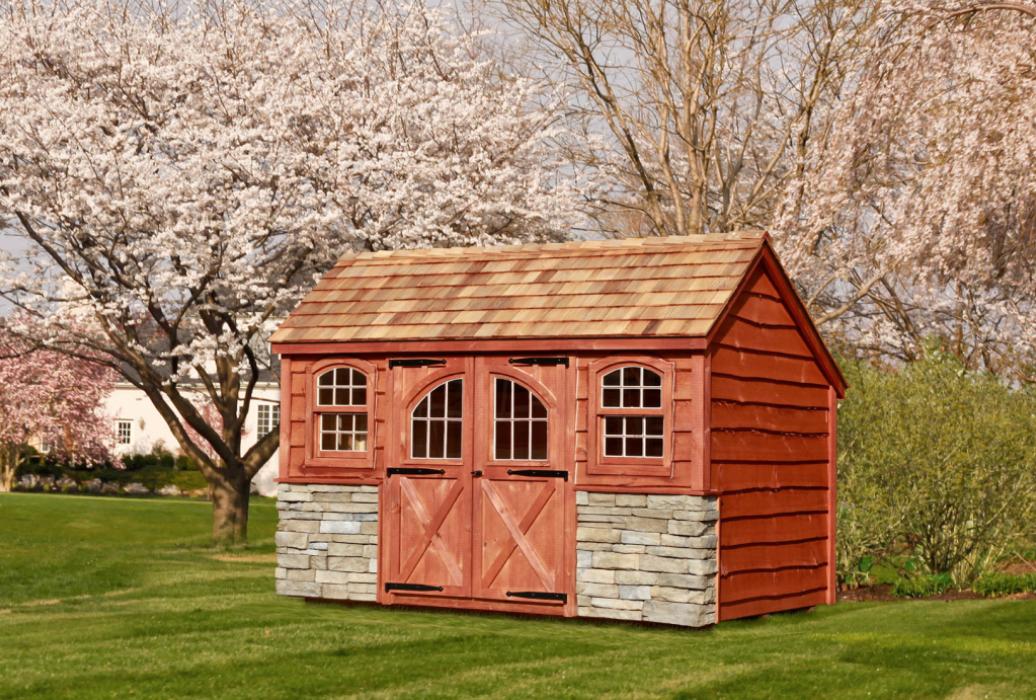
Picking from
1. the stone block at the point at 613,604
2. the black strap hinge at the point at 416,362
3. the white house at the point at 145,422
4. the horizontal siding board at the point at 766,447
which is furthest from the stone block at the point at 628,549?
the white house at the point at 145,422

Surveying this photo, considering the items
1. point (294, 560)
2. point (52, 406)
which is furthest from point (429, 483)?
point (52, 406)

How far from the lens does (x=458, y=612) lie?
14.1m

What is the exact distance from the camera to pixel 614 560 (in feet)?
43.0

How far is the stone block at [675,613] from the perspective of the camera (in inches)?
498

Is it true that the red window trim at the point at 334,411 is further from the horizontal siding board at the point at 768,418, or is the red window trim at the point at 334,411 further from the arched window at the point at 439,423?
the horizontal siding board at the point at 768,418

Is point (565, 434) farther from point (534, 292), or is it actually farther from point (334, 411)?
point (334, 411)

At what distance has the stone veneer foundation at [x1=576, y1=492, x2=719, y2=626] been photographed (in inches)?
499

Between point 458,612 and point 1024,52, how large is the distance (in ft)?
28.8

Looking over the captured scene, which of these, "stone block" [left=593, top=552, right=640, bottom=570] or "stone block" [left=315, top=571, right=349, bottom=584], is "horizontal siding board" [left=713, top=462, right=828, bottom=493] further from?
"stone block" [left=315, top=571, right=349, bottom=584]

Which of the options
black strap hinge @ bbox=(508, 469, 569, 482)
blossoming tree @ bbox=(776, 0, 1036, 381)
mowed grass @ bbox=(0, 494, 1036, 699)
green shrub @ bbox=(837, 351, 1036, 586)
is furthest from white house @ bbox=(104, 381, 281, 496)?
black strap hinge @ bbox=(508, 469, 569, 482)

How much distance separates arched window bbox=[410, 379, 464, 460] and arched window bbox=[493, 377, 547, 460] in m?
0.35

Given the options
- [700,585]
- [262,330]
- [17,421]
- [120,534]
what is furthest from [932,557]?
[17,421]

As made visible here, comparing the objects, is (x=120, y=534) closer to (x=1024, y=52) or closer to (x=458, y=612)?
(x=458, y=612)

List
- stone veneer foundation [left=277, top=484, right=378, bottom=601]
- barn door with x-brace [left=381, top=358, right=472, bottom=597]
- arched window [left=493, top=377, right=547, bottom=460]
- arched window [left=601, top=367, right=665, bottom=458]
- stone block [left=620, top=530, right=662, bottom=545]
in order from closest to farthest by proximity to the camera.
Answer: stone block [left=620, top=530, right=662, bottom=545]
arched window [left=601, top=367, right=665, bottom=458]
arched window [left=493, top=377, right=547, bottom=460]
barn door with x-brace [left=381, top=358, right=472, bottom=597]
stone veneer foundation [left=277, top=484, right=378, bottom=601]
